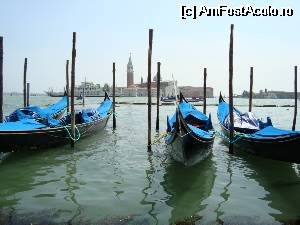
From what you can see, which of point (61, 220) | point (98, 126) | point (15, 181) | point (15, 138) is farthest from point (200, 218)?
point (98, 126)

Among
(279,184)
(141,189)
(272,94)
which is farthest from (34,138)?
(272,94)

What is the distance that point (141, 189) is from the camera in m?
6.85

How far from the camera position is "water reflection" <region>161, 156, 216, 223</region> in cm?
574

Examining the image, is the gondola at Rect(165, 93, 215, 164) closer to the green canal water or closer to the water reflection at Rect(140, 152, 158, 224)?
the green canal water

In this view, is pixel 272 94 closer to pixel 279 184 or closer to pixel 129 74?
pixel 129 74

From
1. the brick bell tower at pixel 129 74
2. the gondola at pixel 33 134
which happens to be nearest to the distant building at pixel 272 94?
the brick bell tower at pixel 129 74

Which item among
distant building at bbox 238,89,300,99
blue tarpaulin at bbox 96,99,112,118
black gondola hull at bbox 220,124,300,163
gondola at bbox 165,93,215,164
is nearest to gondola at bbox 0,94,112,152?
gondola at bbox 165,93,215,164

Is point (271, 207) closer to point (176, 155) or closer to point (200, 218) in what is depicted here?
point (200, 218)

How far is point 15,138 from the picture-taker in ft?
30.5

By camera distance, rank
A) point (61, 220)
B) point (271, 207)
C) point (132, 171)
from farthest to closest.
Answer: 1. point (132, 171)
2. point (271, 207)
3. point (61, 220)

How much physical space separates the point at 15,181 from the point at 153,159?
3.81 m

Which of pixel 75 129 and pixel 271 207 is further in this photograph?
pixel 75 129

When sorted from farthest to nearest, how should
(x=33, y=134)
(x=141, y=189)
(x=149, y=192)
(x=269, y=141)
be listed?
(x=33, y=134)
(x=269, y=141)
(x=141, y=189)
(x=149, y=192)

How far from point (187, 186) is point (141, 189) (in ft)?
3.19
